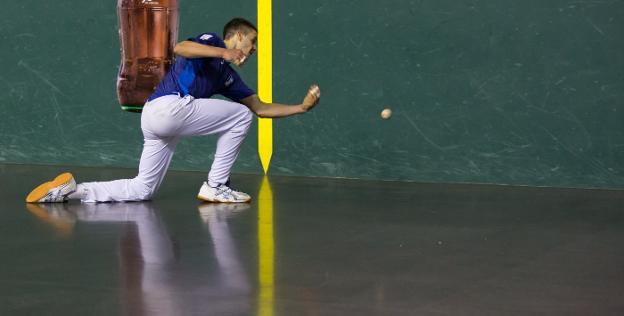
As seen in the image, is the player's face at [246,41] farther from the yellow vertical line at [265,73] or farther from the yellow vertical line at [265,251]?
the yellow vertical line at [265,73]

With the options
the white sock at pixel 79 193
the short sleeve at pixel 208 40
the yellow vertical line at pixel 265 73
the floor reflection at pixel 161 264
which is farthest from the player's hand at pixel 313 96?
the yellow vertical line at pixel 265 73

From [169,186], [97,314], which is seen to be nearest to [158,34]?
[169,186]

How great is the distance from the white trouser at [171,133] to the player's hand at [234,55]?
0.62 metres

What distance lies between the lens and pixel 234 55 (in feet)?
18.9

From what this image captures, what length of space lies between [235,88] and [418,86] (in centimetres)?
156

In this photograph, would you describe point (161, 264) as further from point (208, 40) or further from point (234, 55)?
point (208, 40)

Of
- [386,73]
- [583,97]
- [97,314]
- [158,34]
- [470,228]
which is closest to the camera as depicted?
[97,314]

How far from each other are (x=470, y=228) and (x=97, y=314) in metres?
2.50

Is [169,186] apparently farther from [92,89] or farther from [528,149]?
[528,149]

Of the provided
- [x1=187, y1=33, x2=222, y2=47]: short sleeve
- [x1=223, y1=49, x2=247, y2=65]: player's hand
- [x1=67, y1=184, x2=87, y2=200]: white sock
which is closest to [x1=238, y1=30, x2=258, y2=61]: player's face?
[x1=187, y1=33, x2=222, y2=47]: short sleeve

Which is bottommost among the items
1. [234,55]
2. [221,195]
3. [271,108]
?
[221,195]

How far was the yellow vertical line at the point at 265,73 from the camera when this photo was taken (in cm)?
796

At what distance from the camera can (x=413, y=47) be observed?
24.8 ft

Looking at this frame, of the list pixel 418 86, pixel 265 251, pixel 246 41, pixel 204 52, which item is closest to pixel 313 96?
pixel 246 41
